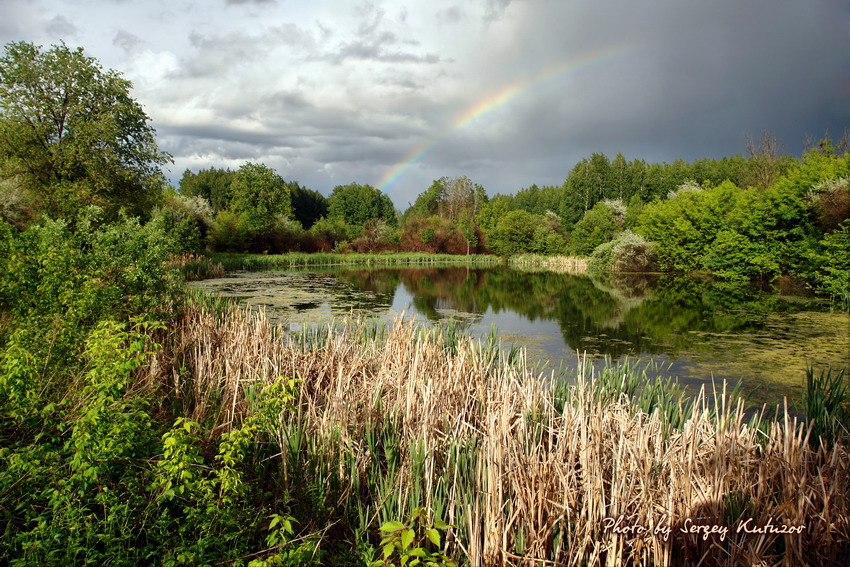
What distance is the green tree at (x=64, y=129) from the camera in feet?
53.7

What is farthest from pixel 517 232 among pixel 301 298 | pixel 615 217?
pixel 301 298

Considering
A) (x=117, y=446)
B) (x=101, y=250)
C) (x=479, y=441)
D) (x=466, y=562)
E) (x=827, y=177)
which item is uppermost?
(x=827, y=177)

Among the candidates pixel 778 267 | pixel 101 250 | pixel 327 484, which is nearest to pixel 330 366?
pixel 327 484

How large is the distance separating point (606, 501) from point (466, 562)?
874mm

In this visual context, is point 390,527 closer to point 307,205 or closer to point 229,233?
point 229,233

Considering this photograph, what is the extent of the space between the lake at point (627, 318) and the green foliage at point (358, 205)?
47767 millimetres

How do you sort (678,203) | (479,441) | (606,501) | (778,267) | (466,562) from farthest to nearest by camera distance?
(678,203)
(778,267)
(479,441)
(606,501)
(466,562)

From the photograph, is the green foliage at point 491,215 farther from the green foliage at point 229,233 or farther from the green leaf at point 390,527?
the green leaf at point 390,527

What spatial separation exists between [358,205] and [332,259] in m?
35.8

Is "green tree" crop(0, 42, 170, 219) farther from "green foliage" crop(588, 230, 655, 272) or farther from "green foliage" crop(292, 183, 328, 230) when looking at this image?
"green foliage" crop(292, 183, 328, 230)

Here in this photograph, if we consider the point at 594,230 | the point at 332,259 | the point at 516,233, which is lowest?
the point at 332,259

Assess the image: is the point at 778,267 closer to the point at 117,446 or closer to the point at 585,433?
the point at 585,433

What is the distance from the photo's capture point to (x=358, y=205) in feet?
237

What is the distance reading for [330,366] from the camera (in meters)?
5.08
